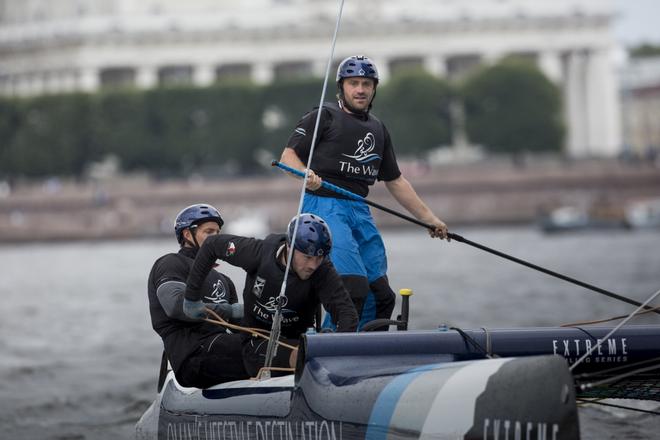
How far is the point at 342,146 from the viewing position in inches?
423

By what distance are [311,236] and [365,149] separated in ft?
5.38

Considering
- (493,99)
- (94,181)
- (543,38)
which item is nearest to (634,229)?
(493,99)

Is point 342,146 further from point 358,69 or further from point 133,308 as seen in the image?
point 133,308

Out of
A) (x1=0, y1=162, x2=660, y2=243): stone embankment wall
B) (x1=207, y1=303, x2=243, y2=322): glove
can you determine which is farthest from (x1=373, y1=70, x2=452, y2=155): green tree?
(x1=207, y1=303, x2=243, y2=322): glove

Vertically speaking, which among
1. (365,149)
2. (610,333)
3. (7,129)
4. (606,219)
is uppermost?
(7,129)

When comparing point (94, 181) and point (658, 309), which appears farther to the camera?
point (94, 181)

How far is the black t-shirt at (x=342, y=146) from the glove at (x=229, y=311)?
904 millimetres

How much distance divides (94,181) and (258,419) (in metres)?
73.7

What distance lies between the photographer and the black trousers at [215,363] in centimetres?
992

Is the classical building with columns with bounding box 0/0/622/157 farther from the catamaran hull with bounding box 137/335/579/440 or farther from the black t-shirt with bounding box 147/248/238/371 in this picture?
the catamaran hull with bounding box 137/335/579/440

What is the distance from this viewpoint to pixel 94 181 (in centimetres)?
8219

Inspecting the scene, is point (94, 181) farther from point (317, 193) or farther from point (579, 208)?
point (317, 193)

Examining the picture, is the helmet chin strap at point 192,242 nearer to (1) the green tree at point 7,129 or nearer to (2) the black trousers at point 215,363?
(2) the black trousers at point 215,363

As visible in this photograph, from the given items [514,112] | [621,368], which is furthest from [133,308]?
[514,112]
